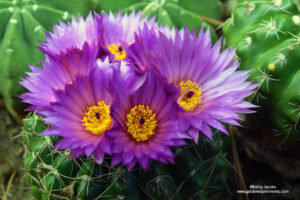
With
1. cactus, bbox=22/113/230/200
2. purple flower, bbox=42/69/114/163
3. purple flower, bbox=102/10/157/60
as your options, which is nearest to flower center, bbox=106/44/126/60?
purple flower, bbox=102/10/157/60

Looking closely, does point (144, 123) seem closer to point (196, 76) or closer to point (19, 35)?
point (196, 76)

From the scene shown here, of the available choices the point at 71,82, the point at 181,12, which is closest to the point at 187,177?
the point at 71,82

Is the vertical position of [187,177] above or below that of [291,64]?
below

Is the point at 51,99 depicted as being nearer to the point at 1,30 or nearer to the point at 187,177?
the point at 187,177

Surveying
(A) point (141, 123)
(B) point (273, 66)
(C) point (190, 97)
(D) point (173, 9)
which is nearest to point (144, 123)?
(A) point (141, 123)

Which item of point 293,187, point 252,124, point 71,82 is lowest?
point 293,187

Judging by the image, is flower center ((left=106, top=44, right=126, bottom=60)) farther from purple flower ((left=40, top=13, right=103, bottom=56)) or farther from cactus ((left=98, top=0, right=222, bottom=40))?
cactus ((left=98, top=0, right=222, bottom=40))

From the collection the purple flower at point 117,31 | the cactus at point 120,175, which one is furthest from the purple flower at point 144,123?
the purple flower at point 117,31
